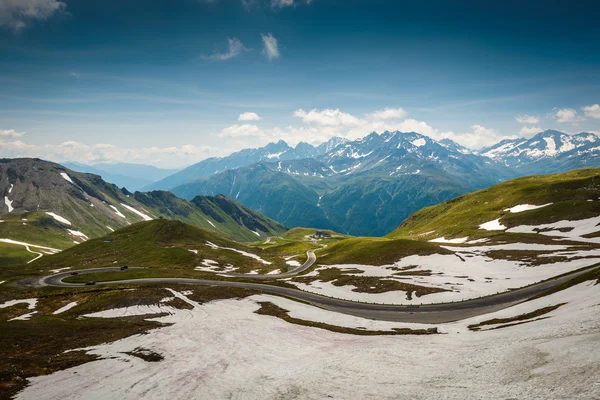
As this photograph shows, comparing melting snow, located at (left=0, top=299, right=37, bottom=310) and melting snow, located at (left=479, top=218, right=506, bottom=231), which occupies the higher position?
melting snow, located at (left=479, top=218, right=506, bottom=231)

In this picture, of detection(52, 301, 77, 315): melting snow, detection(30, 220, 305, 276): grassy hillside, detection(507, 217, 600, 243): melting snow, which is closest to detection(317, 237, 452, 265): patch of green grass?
detection(30, 220, 305, 276): grassy hillside

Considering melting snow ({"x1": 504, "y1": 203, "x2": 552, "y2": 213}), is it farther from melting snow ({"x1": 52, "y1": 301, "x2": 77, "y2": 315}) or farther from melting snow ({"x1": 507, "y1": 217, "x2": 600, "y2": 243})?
melting snow ({"x1": 52, "y1": 301, "x2": 77, "y2": 315})

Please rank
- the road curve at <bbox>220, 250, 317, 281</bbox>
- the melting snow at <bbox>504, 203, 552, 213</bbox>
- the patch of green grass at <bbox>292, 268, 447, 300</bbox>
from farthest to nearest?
the melting snow at <bbox>504, 203, 552, 213</bbox> < the road curve at <bbox>220, 250, 317, 281</bbox> < the patch of green grass at <bbox>292, 268, 447, 300</bbox>

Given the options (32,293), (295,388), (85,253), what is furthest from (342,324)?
(85,253)

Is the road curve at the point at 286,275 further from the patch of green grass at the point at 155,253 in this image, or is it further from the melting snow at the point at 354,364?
the melting snow at the point at 354,364

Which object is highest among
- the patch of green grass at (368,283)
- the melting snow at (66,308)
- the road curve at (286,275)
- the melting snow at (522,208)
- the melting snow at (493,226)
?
the melting snow at (522,208)

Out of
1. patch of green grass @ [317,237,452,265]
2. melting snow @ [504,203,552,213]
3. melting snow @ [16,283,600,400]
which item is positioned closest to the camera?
melting snow @ [16,283,600,400]

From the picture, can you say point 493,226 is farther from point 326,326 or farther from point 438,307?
point 326,326

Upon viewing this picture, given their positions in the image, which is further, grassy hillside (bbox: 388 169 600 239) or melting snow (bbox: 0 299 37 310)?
grassy hillside (bbox: 388 169 600 239)

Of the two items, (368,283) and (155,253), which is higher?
(368,283)

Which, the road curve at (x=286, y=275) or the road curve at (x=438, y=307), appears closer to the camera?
the road curve at (x=438, y=307)

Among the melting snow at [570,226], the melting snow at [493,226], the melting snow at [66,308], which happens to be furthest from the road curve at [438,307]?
the melting snow at [493,226]

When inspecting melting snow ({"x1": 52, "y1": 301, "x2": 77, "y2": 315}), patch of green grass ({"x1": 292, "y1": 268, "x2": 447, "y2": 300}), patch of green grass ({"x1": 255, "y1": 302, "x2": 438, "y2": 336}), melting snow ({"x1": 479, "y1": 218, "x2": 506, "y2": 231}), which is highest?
melting snow ({"x1": 479, "y1": 218, "x2": 506, "y2": 231})

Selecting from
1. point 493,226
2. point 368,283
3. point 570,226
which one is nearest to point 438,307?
point 368,283
